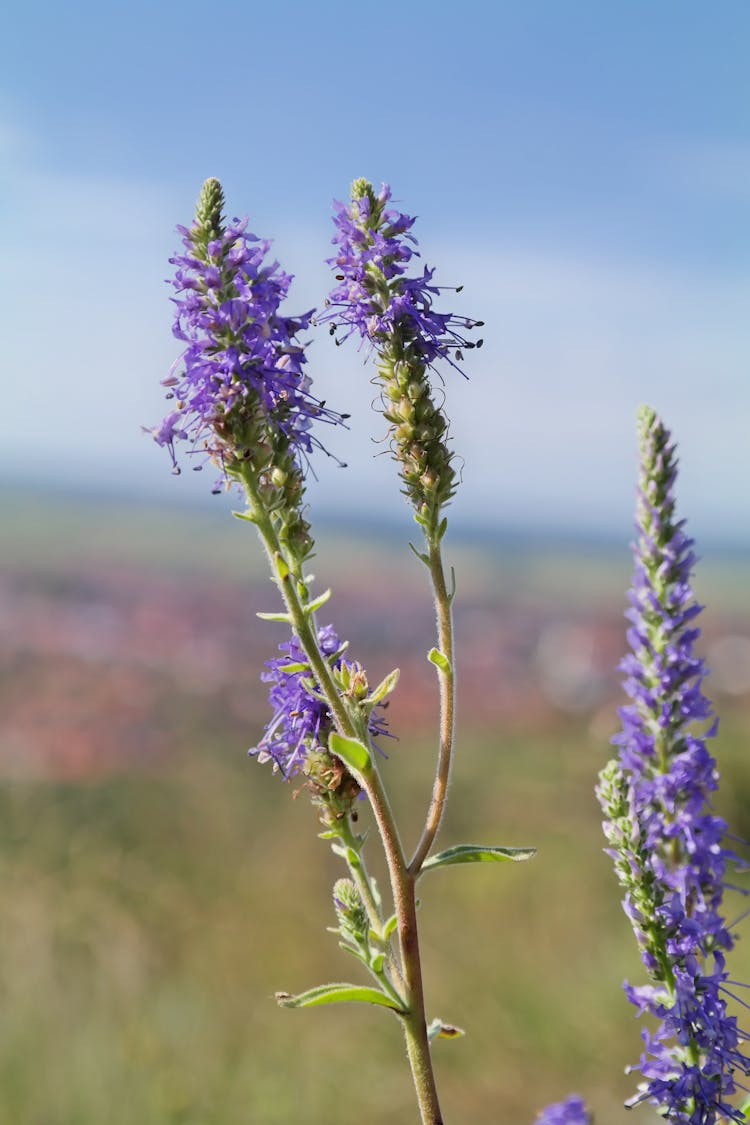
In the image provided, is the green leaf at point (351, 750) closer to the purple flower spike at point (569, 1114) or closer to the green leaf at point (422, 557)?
the green leaf at point (422, 557)

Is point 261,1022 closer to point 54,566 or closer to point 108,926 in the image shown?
point 108,926

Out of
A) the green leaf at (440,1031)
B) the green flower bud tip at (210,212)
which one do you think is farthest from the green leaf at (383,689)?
the green flower bud tip at (210,212)

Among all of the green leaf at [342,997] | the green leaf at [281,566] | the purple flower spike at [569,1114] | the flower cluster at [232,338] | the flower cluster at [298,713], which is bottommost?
the purple flower spike at [569,1114]

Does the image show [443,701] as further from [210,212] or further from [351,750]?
[210,212]

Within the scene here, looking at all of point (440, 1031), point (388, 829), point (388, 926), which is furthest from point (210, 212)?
point (440, 1031)

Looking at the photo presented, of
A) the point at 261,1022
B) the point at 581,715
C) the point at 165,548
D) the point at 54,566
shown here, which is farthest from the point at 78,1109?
the point at 165,548

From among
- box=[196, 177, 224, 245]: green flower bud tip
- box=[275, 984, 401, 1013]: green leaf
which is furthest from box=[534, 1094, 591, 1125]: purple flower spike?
box=[196, 177, 224, 245]: green flower bud tip

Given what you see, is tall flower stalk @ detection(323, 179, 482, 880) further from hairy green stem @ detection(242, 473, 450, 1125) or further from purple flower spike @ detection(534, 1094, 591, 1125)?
purple flower spike @ detection(534, 1094, 591, 1125)
